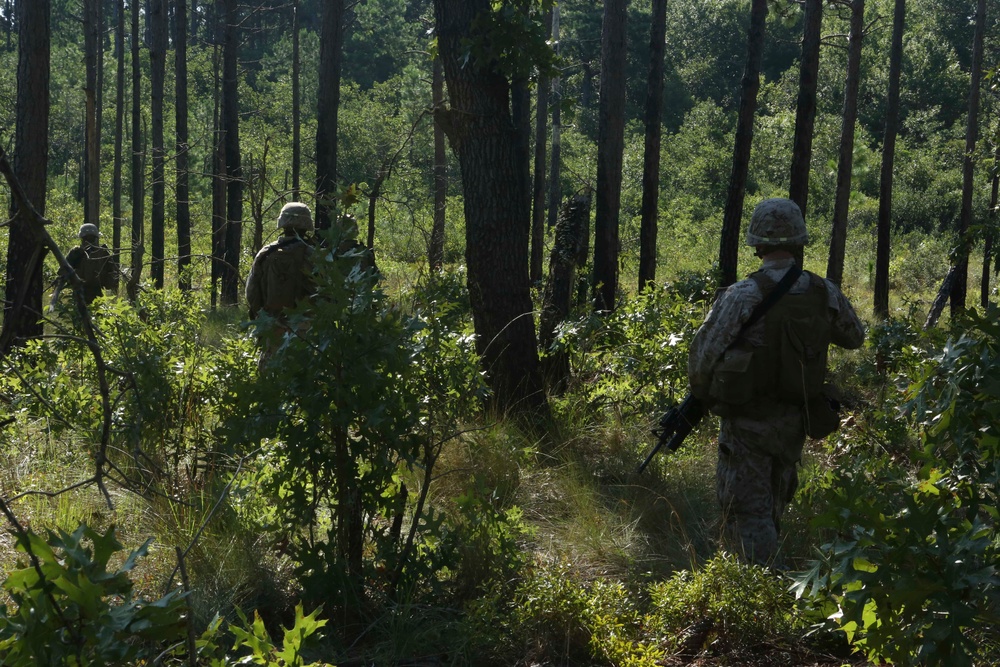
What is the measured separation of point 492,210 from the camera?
717 cm

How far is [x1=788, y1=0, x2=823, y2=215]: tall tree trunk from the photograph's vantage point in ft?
41.6

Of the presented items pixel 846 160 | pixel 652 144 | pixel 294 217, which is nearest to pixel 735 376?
pixel 294 217

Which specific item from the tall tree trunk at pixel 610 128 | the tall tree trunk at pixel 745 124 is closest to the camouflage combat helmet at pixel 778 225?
the tall tree trunk at pixel 610 128

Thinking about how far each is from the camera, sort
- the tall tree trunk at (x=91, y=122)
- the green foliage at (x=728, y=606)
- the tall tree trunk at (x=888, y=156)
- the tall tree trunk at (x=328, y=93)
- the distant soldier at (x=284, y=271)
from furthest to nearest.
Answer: the tall tree trunk at (x=888, y=156) < the tall tree trunk at (x=91, y=122) < the tall tree trunk at (x=328, y=93) < the distant soldier at (x=284, y=271) < the green foliage at (x=728, y=606)

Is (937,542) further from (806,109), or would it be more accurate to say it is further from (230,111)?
(230,111)

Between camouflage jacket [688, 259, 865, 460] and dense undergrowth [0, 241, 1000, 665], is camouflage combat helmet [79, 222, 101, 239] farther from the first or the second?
camouflage jacket [688, 259, 865, 460]

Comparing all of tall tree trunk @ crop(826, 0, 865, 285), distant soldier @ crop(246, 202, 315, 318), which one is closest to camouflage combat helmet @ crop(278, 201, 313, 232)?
distant soldier @ crop(246, 202, 315, 318)

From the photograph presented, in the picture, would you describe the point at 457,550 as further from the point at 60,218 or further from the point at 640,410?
the point at 60,218

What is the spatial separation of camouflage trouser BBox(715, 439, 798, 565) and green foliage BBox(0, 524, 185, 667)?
295cm

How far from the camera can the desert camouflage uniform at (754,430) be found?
4570 mm

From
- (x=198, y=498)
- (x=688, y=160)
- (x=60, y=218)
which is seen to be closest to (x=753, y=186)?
(x=688, y=160)

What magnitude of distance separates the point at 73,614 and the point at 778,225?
11.0ft

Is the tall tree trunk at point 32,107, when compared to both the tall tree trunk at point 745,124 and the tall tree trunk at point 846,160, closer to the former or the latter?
the tall tree trunk at point 745,124

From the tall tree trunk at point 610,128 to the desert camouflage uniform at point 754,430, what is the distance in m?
7.59
